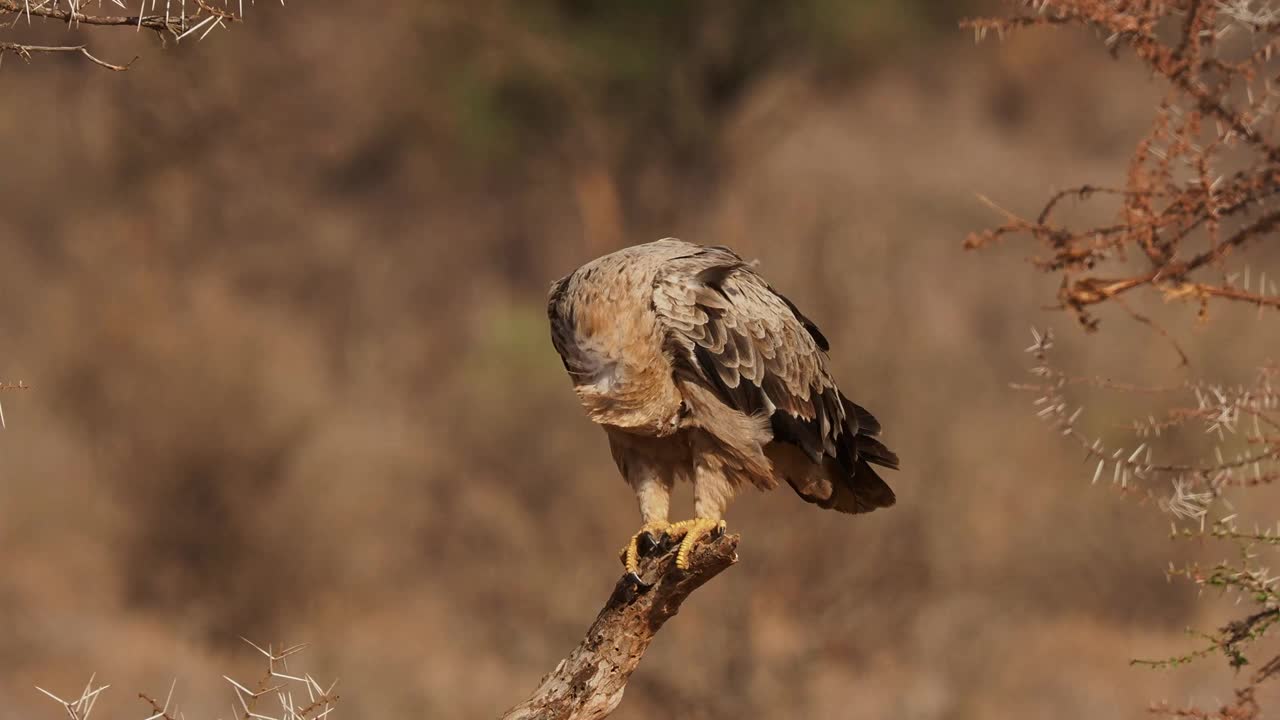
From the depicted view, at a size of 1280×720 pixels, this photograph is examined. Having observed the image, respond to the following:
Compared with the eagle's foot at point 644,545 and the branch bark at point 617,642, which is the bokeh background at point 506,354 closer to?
the eagle's foot at point 644,545

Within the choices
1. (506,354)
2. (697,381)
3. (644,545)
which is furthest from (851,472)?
(506,354)

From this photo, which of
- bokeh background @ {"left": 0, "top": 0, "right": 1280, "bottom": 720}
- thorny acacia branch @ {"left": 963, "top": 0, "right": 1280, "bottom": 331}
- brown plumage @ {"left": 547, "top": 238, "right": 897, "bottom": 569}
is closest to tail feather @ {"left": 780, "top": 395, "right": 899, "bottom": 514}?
brown plumage @ {"left": 547, "top": 238, "right": 897, "bottom": 569}

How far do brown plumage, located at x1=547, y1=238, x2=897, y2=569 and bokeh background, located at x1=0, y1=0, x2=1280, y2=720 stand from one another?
5.40 m

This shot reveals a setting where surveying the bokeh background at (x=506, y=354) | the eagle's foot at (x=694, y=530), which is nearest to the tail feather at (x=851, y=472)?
the eagle's foot at (x=694, y=530)

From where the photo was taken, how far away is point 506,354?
726 inches

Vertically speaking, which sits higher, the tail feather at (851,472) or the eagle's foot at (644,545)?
the tail feather at (851,472)

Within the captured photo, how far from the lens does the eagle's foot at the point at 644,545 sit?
16.3 ft

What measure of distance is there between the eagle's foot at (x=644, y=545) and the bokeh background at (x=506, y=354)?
5.74 metres

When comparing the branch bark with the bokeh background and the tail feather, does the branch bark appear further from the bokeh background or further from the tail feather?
the bokeh background

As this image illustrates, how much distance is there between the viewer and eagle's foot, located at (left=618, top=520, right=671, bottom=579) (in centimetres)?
498

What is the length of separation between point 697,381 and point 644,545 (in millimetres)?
603

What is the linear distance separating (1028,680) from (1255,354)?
3648 mm

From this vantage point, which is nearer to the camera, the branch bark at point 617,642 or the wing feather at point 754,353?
the branch bark at point 617,642

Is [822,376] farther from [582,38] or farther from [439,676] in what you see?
[582,38]
